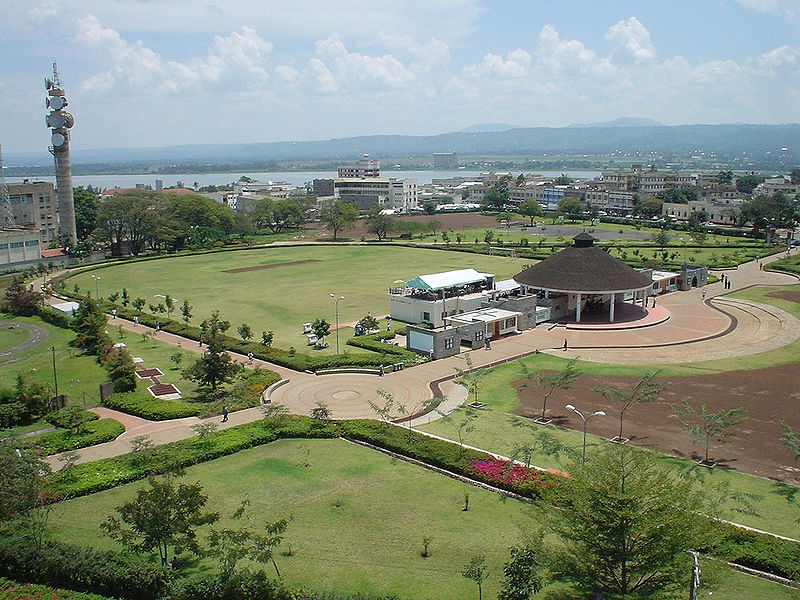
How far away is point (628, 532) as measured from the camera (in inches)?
593

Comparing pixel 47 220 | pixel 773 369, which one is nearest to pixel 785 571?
pixel 773 369

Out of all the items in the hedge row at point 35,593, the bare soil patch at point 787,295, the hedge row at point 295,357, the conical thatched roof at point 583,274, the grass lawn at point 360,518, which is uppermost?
the conical thatched roof at point 583,274

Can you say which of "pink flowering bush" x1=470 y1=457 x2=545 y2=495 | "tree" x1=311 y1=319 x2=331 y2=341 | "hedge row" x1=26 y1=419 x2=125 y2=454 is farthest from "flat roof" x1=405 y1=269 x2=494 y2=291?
"pink flowering bush" x1=470 y1=457 x2=545 y2=495

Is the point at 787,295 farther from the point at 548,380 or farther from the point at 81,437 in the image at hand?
the point at 81,437

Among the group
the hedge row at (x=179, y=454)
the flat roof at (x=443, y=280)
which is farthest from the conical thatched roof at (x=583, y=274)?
the hedge row at (x=179, y=454)

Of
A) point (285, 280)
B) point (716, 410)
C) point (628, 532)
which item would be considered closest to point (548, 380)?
point (716, 410)

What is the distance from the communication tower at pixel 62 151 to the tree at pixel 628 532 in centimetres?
9133

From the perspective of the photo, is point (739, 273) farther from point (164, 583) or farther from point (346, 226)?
point (164, 583)

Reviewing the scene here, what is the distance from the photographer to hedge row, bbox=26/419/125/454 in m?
27.4

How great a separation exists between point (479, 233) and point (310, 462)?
8768 centimetres

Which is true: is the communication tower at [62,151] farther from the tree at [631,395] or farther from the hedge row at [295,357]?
the tree at [631,395]

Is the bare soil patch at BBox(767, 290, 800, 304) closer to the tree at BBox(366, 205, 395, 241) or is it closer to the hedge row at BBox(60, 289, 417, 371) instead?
the hedge row at BBox(60, 289, 417, 371)

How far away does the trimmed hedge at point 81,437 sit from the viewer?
27.4 metres

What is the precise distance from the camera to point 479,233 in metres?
110
